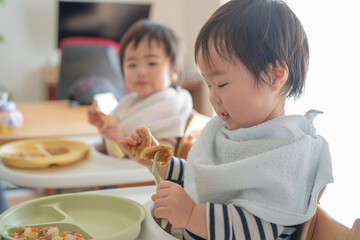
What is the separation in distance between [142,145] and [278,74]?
33cm

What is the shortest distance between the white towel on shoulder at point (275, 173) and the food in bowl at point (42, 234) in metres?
0.23

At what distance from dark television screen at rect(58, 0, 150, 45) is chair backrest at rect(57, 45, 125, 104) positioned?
1130 mm

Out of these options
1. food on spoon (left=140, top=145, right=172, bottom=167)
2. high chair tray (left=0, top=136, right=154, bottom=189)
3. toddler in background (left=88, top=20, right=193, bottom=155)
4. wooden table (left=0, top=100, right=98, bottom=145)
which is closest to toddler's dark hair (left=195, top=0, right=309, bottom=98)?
food on spoon (left=140, top=145, right=172, bottom=167)

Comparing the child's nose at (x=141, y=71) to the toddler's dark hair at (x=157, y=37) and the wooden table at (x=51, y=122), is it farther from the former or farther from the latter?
the wooden table at (x=51, y=122)

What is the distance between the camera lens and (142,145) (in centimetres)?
85

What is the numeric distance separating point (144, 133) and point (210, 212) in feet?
0.87

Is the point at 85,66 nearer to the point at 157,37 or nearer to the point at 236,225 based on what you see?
the point at 157,37

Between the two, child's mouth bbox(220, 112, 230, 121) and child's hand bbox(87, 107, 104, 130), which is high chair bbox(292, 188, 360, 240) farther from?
child's hand bbox(87, 107, 104, 130)

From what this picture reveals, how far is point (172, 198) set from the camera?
2.21 feet

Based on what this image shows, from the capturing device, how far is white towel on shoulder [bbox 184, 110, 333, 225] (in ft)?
2.09

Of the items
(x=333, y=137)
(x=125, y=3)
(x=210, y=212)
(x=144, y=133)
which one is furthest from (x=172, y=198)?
(x=125, y=3)

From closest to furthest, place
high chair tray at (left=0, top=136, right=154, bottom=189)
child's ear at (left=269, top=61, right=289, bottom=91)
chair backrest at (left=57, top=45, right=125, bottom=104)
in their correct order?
child's ear at (left=269, top=61, right=289, bottom=91), high chair tray at (left=0, top=136, right=154, bottom=189), chair backrest at (left=57, top=45, right=125, bottom=104)

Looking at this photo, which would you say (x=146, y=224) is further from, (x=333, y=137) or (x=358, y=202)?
(x=333, y=137)

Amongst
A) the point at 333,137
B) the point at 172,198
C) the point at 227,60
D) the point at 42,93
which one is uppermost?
the point at 227,60
